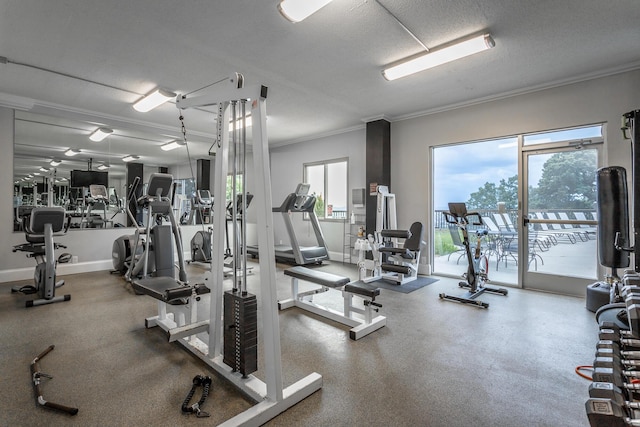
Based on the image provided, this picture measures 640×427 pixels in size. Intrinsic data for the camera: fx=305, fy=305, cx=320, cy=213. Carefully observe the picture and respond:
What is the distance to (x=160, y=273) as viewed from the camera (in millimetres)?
4098

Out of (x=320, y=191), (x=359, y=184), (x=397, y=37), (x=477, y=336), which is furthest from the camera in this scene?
(x=320, y=191)

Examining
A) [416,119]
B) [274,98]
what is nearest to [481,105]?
[416,119]

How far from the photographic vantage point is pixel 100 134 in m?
5.60

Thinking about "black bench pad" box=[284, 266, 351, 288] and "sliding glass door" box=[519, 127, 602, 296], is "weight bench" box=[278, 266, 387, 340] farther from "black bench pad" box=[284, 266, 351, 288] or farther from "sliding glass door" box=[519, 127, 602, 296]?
"sliding glass door" box=[519, 127, 602, 296]

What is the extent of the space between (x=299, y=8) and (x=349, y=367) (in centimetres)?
287

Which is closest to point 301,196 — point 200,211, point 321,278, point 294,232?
point 294,232

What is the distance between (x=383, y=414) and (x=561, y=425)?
0.97m

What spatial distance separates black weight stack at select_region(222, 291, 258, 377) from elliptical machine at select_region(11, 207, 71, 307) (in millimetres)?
3129

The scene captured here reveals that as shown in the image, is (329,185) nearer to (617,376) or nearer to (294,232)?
(294,232)

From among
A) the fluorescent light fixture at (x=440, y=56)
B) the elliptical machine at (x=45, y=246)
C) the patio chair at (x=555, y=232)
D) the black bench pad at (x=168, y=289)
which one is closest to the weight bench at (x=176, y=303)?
the black bench pad at (x=168, y=289)

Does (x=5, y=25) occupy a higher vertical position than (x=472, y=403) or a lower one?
higher

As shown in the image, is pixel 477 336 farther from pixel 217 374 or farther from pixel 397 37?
pixel 397 37

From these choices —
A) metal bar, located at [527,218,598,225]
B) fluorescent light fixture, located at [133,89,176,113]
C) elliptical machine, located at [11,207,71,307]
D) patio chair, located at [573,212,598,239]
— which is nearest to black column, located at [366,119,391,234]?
metal bar, located at [527,218,598,225]

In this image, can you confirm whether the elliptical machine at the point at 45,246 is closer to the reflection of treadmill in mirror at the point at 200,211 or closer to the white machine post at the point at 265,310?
the reflection of treadmill in mirror at the point at 200,211
